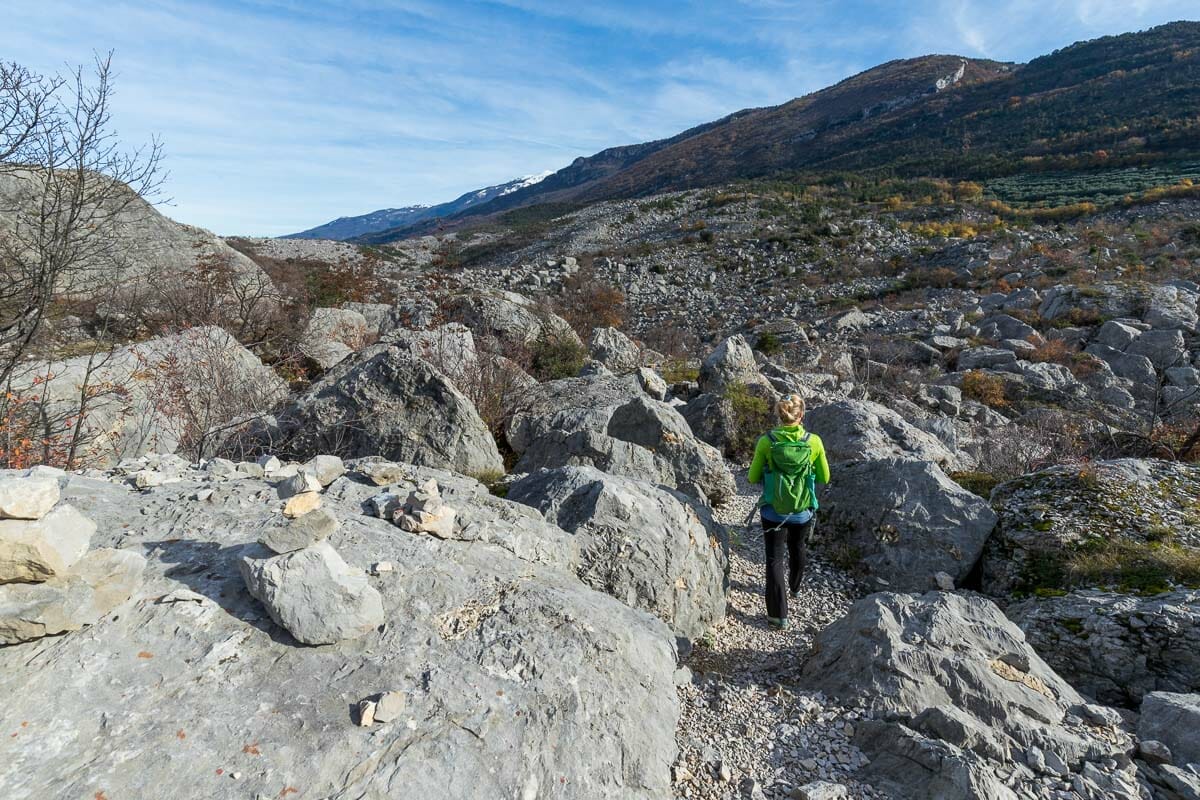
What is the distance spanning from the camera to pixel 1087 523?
4.86 meters

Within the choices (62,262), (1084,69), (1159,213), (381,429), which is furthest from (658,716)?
(1084,69)

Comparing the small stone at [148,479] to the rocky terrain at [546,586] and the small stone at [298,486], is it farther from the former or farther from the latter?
the small stone at [298,486]

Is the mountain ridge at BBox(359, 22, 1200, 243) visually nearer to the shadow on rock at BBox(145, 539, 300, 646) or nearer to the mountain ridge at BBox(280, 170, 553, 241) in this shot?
the shadow on rock at BBox(145, 539, 300, 646)

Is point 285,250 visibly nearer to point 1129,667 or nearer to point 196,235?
point 196,235

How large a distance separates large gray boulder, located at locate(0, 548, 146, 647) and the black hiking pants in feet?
12.4

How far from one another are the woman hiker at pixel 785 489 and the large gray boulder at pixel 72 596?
3.72 m

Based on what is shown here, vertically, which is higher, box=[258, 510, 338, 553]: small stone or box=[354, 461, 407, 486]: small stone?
box=[258, 510, 338, 553]: small stone

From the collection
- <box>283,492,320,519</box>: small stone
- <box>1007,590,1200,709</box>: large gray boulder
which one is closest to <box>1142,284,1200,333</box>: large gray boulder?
<box>1007,590,1200,709</box>: large gray boulder

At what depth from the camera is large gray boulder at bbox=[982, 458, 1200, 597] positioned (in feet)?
14.8

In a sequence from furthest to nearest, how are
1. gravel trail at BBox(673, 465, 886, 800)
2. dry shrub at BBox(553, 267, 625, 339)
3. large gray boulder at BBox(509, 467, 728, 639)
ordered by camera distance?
dry shrub at BBox(553, 267, 625, 339) < large gray boulder at BBox(509, 467, 728, 639) < gravel trail at BBox(673, 465, 886, 800)

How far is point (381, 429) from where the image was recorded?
5926 mm

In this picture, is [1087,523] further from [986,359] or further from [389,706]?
[986,359]

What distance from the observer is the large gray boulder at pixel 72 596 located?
202 centimetres

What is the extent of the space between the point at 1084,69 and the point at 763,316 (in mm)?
60321
